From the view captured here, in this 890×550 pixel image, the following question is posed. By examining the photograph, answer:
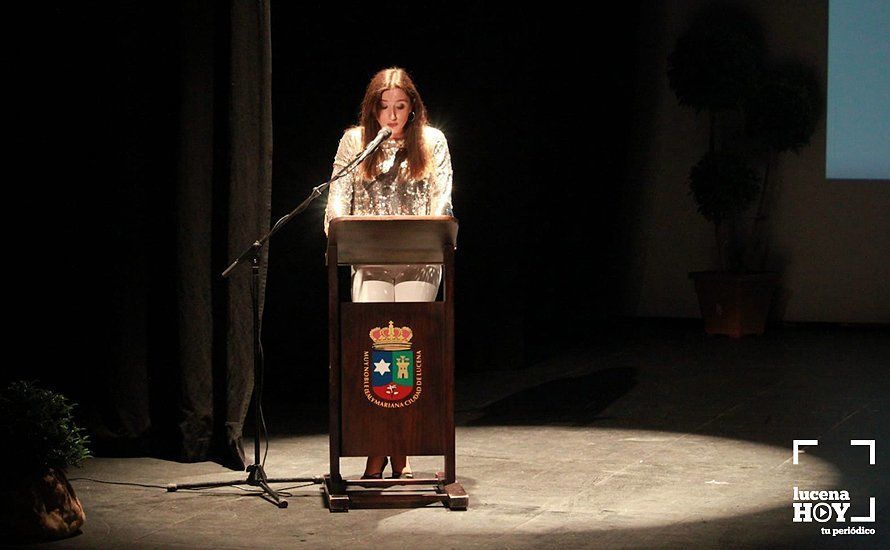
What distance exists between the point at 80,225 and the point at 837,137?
592 centimetres

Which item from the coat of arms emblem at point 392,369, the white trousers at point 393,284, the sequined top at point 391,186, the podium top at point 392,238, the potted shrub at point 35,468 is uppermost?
the sequined top at point 391,186

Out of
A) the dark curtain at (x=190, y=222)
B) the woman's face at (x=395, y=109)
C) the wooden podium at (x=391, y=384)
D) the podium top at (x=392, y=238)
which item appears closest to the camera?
the podium top at (x=392, y=238)

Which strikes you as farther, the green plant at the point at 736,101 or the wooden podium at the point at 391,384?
the green plant at the point at 736,101

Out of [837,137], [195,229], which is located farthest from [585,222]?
[195,229]

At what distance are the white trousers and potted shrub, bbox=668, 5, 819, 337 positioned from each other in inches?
189

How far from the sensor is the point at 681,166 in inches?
380

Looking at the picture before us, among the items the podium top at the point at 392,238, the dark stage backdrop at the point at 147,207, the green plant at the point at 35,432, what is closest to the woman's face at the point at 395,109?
the podium top at the point at 392,238

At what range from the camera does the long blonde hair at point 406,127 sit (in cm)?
433

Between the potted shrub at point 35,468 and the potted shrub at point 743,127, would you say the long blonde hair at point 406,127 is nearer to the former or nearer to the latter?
the potted shrub at point 35,468

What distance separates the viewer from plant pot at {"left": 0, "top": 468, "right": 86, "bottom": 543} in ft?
12.4

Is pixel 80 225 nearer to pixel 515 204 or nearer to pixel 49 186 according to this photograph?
pixel 49 186

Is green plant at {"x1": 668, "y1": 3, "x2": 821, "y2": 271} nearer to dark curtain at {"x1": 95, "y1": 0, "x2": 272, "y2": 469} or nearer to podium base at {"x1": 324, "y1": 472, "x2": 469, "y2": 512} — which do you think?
dark curtain at {"x1": 95, "y1": 0, "x2": 272, "y2": 469}

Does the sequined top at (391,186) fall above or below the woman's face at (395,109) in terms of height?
below

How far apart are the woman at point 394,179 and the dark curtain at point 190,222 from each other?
0.66 metres
